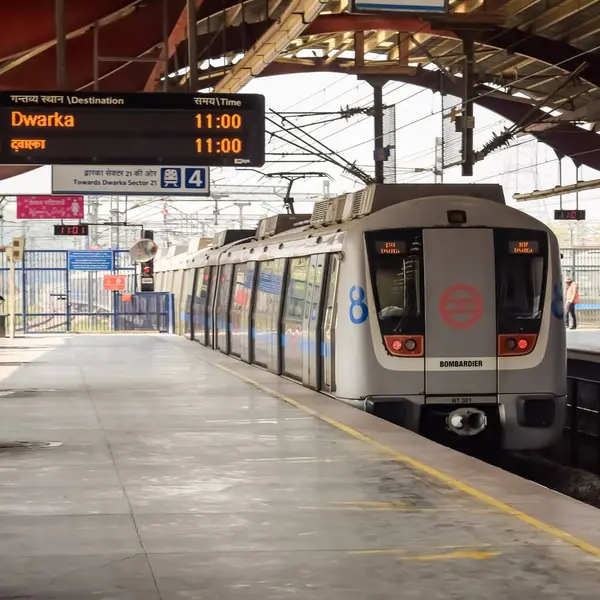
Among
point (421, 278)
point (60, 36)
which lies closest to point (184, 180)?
point (60, 36)

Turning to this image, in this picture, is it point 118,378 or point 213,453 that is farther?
point 118,378

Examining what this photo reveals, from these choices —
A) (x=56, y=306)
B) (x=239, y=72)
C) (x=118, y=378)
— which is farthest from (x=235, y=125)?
(x=56, y=306)

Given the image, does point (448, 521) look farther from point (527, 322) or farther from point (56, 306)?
point (56, 306)

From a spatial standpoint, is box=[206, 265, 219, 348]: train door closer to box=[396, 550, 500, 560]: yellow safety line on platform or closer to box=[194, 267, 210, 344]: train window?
box=[194, 267, 210, 344]: train window

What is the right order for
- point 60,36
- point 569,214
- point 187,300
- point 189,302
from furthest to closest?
point 187,300 → point 569,214 → point 189,302 → point 60,36

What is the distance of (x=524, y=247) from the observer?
13.2 m

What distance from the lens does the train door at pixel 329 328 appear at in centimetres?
1396

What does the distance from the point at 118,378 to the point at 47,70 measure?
5.80m

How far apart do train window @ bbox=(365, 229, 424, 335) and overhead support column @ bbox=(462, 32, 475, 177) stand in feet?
25.9

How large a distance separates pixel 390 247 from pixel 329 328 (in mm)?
1374

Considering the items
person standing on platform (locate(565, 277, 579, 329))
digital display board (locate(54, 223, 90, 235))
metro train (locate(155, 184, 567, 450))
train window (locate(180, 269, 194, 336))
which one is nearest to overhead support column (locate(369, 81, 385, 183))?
train window (locate(180, 269, 194, 336))

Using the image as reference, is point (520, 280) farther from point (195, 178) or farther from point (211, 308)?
point (211, 308)

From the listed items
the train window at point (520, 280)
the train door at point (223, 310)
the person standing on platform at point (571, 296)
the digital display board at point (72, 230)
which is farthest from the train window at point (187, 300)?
the train window at point (520, 280)

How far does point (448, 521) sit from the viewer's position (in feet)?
23.9
